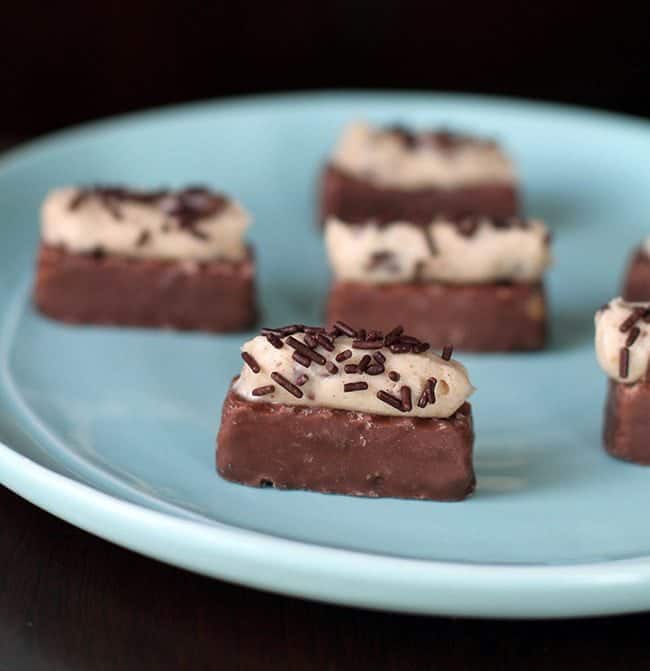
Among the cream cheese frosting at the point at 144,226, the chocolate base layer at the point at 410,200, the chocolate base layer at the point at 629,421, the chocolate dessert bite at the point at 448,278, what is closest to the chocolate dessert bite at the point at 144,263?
the cream cheese frosting at the point at 144,226

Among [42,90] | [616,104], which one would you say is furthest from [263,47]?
[616,104]

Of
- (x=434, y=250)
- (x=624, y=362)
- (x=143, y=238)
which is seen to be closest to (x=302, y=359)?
(x=624, y=362)

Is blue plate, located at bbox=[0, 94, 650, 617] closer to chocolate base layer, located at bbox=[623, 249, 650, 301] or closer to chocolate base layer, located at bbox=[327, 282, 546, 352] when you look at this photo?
chocolate base layer, located at bbox=[327, 282, 546, 352]

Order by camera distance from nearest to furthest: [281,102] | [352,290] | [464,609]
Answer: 1. [464,609]
2. [352,290]
3. [281,102]

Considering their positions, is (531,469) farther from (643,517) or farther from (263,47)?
(263,47)

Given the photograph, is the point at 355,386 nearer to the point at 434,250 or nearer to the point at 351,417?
the point at 351,417

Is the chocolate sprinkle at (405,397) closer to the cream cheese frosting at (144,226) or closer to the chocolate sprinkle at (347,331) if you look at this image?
the chocolate sprinkle at (347,331)
